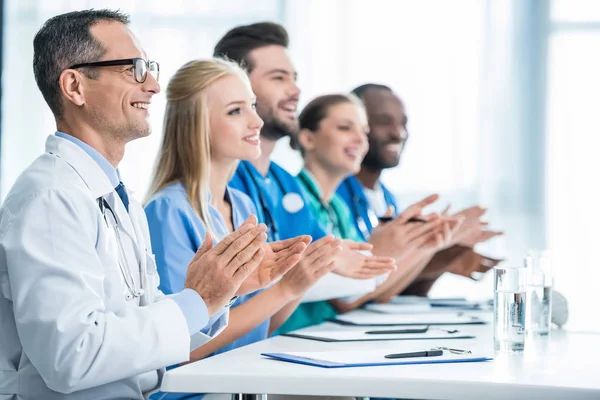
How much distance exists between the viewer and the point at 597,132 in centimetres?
548

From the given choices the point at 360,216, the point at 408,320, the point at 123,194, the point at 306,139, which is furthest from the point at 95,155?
the point at 360,216

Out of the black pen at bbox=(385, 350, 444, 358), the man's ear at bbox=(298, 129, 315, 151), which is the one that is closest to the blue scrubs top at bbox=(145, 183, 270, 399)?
the black pen at bbox=(385, 350, 444, 358)

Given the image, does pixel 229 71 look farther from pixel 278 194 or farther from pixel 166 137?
pixel 278 194

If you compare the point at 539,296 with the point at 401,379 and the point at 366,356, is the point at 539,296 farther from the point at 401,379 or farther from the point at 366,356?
the point at 401,379

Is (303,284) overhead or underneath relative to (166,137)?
underneath

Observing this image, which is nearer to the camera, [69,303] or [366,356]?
[69,303]

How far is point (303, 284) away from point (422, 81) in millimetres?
3664

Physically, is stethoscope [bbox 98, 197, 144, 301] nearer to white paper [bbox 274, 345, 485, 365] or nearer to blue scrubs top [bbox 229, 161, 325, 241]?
white paper [bbox 274, 345, 485, 365]

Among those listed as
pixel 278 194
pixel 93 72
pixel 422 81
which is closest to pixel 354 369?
pixel 93 72

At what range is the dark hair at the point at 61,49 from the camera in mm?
1731

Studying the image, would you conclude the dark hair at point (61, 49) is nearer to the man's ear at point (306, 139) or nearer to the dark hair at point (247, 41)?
the dark hair at point (247, 41)

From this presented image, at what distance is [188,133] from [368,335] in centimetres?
80

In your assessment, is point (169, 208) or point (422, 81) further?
point (422, 81)

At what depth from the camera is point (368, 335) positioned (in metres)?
2.04
